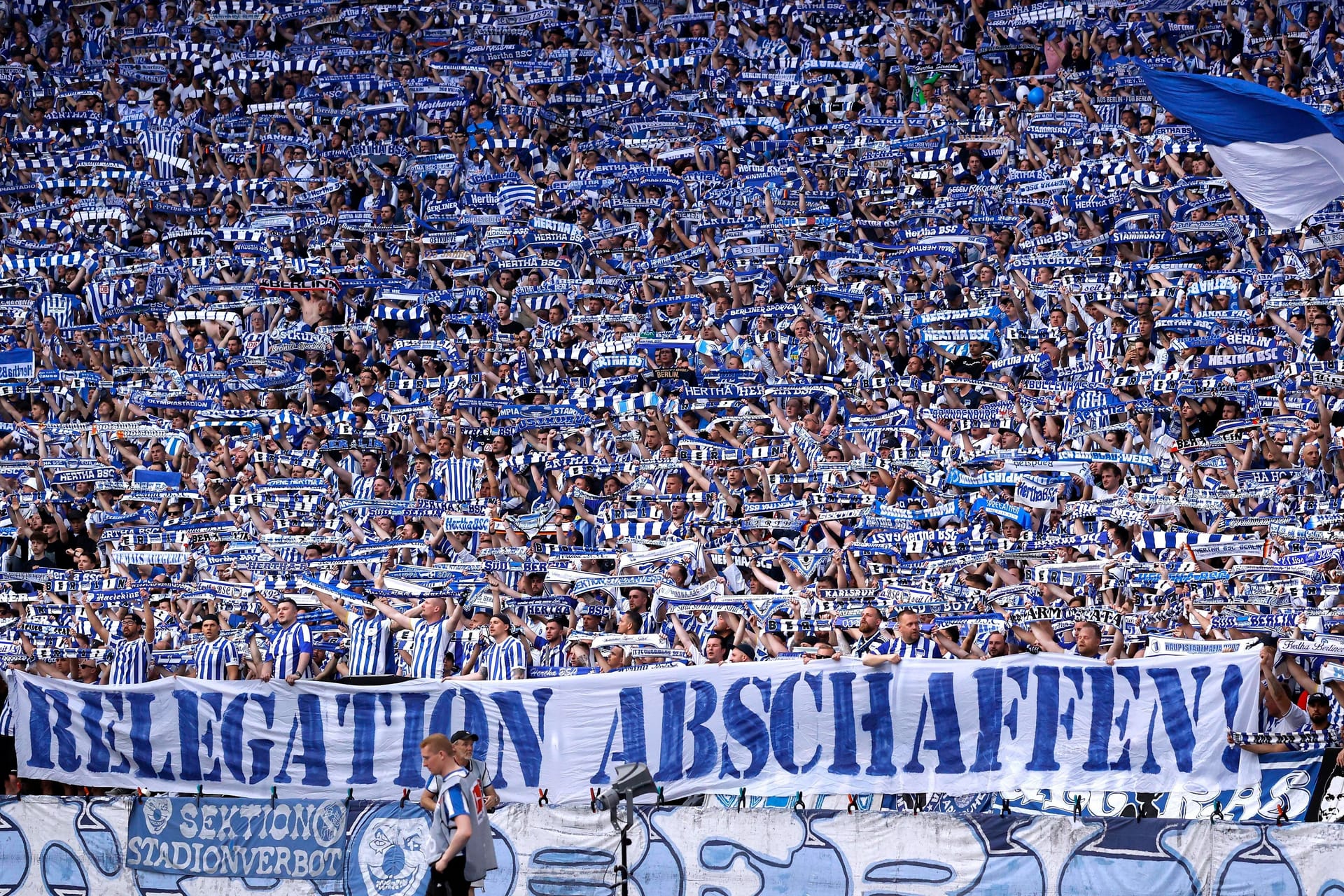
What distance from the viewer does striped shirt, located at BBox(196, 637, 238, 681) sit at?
49.2ft

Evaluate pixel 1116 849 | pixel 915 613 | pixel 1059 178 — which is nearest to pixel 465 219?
pixel 1059 178

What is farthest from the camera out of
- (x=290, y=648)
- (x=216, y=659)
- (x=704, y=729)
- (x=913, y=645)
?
(x=216, y=659)

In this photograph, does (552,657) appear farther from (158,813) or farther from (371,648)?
(158,813)

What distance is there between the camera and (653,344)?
63.7 feet

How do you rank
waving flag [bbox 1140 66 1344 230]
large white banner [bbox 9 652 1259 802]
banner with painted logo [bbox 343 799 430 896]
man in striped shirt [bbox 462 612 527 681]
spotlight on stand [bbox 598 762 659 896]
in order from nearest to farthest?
spotlight on stand [bbox 598 762 659 896] → banner with painted logo [bbox 343 799 430 896] → large white banner [bbox 9 652 1259 802] → man in striped shirt [bbox 462 612 527 681] → waving flag [bbox 1140 66 1344 230]

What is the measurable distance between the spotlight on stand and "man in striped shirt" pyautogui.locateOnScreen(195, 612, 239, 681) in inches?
194

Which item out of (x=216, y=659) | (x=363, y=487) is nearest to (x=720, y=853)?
(x=216, y=659)

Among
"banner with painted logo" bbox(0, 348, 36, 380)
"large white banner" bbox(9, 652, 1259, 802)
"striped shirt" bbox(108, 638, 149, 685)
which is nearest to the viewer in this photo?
"large white banner" bbox(9, 652, 1259, 802)

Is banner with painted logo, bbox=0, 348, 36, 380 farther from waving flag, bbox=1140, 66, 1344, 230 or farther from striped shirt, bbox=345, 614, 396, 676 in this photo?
waving flag, bbox=1140, 66, 1344, 230

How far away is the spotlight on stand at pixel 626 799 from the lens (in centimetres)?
1055

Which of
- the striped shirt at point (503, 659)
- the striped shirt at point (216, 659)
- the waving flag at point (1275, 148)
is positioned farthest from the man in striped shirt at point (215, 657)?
the waving flag at point (1275, 148)

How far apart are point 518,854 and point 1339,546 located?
597 centimetres

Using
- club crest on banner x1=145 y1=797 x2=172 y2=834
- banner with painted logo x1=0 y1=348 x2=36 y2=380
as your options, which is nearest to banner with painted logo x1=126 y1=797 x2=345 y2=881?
club crest on banner x1=145 y1=797 x2=172 y2=834

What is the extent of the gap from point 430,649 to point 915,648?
3.39 metres
